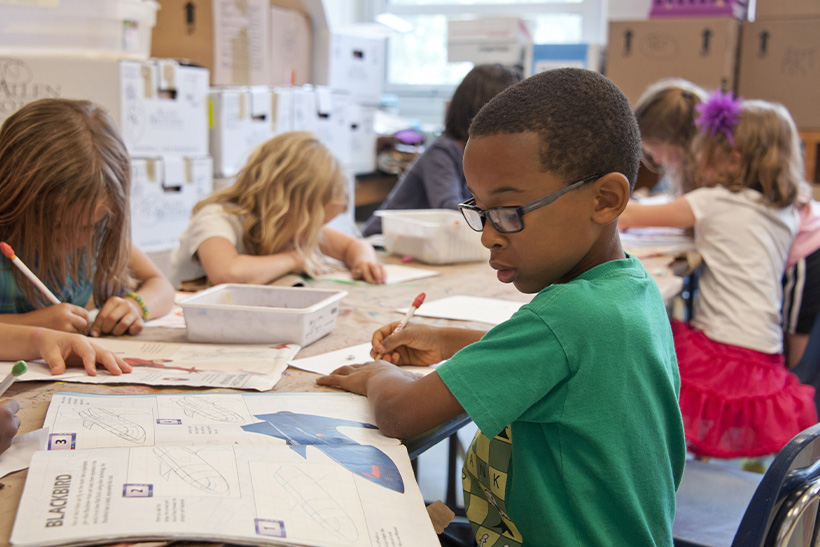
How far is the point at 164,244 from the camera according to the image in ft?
8.36

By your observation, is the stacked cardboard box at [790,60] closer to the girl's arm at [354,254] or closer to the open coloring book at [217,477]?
the girl's arm at [354,254]

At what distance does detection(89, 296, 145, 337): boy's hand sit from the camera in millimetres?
1170

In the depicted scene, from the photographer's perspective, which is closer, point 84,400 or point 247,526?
point 247,526

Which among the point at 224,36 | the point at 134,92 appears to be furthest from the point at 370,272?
the point at 224,36

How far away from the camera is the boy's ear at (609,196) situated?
768 millimetres

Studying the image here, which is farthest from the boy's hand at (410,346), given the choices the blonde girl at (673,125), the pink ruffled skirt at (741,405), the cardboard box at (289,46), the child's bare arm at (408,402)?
the cardboard box at (289,46)

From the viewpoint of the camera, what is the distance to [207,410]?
2.75ft

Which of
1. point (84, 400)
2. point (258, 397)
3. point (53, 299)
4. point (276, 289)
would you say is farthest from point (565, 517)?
point (53, 299)

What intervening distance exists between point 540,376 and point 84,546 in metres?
0.42

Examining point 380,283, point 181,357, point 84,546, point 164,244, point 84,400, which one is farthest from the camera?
point 164,244

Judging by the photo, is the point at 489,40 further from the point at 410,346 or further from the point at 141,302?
the point at 410,346

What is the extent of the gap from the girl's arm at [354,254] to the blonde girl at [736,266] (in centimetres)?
79

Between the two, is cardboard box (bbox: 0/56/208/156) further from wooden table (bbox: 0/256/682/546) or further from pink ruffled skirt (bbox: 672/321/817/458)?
pink ruffled skirt (bbox: 672/321/817/458)

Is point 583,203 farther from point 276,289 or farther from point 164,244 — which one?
point 164,244
